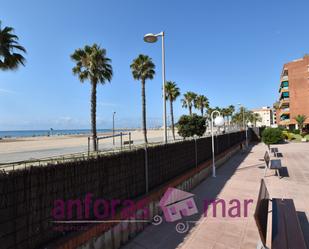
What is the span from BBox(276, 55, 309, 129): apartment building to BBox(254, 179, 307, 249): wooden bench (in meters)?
56.1

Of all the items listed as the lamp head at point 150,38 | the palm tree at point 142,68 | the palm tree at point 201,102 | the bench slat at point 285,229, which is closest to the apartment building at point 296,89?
the palm tree at point 201,102

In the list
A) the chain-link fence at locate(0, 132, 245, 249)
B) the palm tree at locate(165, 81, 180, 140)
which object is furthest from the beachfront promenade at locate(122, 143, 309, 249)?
the palm tree at locate(165, 81, 180, 140)

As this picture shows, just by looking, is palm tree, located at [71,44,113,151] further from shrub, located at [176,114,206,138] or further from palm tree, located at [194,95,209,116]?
palm tree, located at [194,95,209,116]

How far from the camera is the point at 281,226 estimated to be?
4160 millimetres

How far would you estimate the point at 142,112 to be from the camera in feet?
89.0

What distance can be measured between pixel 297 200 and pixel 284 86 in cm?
5955

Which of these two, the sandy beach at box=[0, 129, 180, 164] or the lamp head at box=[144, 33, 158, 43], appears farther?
the sandy beach at box=[0, 129, 180, 164]

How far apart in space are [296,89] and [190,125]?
39.3 m

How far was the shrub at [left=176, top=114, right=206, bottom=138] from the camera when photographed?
29016 mm

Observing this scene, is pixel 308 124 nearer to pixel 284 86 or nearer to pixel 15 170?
pixel 284 86

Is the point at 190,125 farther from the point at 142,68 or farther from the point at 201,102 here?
the point at 201,102

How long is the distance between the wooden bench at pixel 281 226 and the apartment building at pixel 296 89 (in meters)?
56.1

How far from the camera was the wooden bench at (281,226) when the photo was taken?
3447 millimetres

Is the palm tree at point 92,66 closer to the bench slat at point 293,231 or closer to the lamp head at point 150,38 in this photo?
the lamp head at point 150,38
